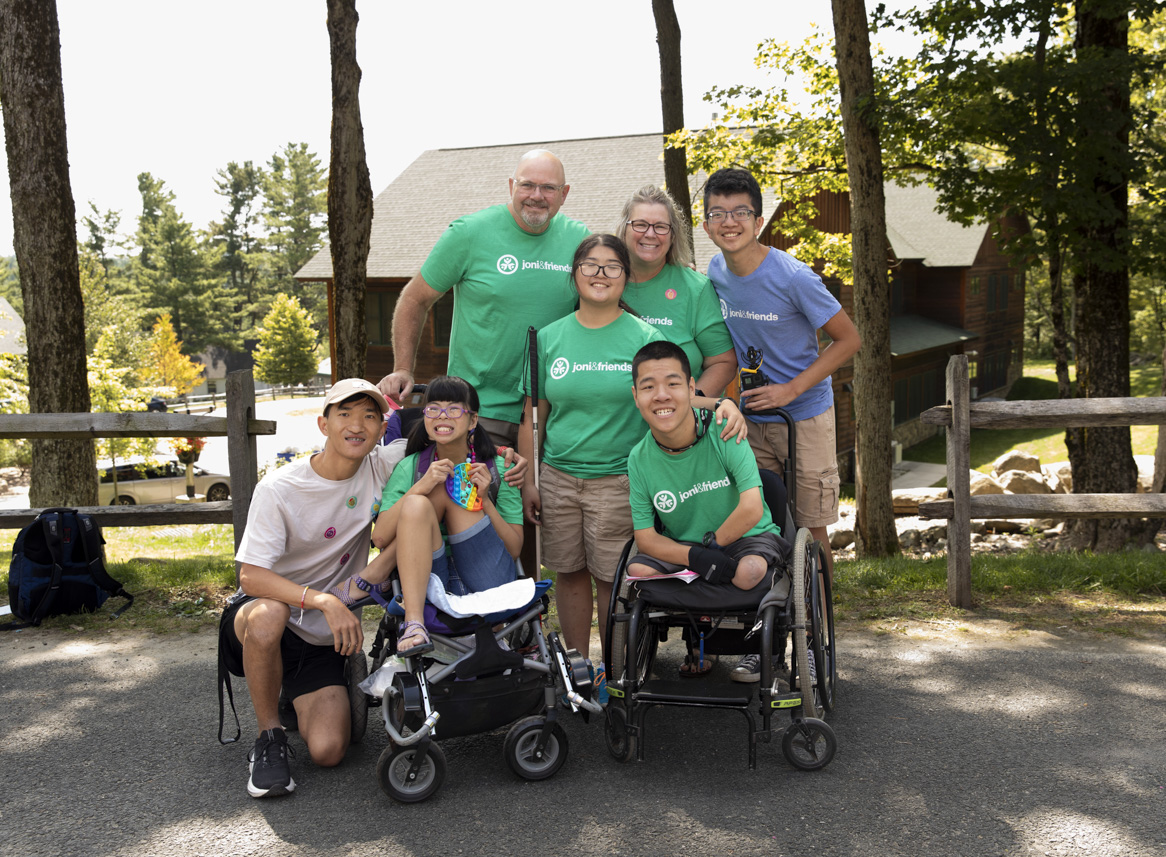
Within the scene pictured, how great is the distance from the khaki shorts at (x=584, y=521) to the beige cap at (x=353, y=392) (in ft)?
2.67

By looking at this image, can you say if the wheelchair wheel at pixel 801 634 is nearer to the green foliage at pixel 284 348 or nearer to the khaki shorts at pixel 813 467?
the khaki shorts at pixel 813 467

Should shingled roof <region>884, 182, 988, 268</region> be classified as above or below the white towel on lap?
above

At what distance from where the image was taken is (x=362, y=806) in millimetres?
3297

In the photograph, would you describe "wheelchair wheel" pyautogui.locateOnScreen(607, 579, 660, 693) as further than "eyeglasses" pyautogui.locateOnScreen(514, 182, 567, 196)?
No

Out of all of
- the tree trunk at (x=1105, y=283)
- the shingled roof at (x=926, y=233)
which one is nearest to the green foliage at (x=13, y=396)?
the tree trunk at (x=1105, y=283)

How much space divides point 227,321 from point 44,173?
6819 centimetres

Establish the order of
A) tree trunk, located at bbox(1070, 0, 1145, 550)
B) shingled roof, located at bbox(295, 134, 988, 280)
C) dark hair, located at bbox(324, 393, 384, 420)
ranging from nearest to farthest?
dark hair, located at bbox(324, 393, 384, 420) < tree trunk, located at bbox(1070, 0, 1145, 550) < shingled roof, located at bbox(295, 134, 988, 280)

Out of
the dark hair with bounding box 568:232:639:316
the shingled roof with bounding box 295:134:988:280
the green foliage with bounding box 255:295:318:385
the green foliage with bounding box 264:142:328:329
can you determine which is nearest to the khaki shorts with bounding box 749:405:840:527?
the dark hair with bounding box 568:232:639:316

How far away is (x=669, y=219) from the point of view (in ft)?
13.2

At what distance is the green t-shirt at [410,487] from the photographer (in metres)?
3.71

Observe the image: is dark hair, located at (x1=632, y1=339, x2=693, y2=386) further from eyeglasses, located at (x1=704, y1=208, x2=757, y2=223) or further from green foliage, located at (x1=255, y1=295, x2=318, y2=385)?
green foliage, located at (x1=255, y1=295, x2=318, y2=385)

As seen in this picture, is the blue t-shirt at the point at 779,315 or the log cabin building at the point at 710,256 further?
the log cabin building at the point at 710,256

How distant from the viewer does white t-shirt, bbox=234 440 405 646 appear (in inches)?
Answer: 141

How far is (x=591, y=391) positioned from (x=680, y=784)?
152 centimetres
